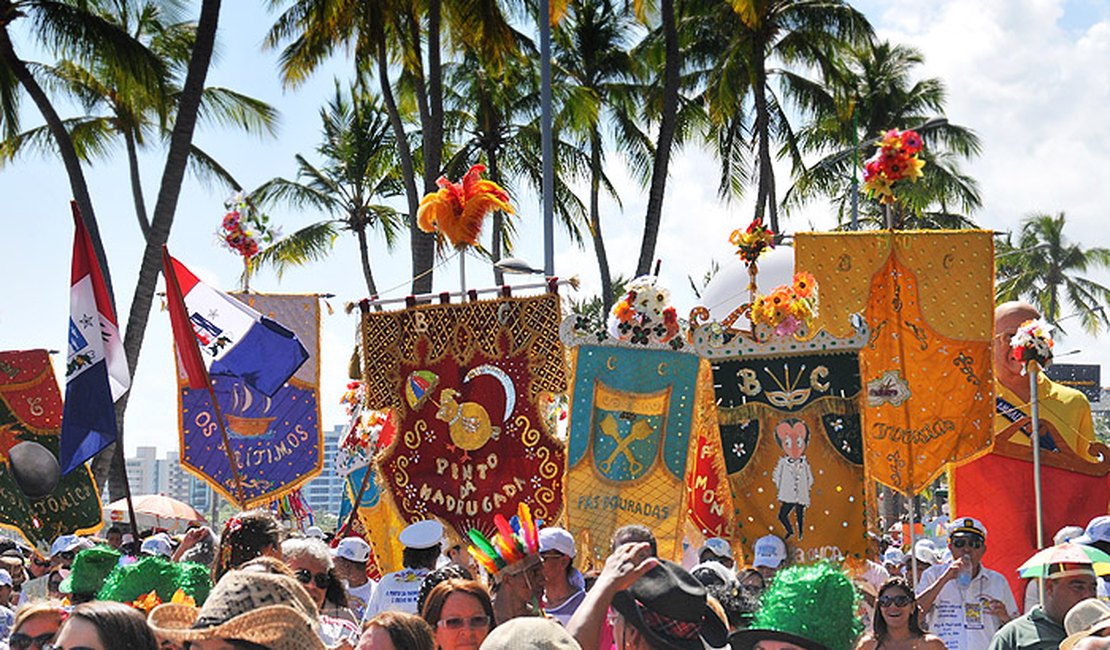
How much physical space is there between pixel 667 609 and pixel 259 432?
10.0m

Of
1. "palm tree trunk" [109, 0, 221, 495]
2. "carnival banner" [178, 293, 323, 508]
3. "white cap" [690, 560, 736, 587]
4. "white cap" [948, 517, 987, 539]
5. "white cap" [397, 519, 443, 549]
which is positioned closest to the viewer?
"white cap" [690, 560, 736, 587]

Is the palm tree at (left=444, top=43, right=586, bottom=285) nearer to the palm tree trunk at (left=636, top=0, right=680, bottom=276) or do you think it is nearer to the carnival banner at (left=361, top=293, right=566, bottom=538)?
the palm tree trunk at (left=636, top=0, right=680, bottom=276)

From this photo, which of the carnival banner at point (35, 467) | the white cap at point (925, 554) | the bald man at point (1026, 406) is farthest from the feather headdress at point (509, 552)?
the bald man at point (1026, 406)

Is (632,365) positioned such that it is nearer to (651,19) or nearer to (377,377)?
(377,377)

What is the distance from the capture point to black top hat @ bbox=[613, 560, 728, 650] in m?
3.88

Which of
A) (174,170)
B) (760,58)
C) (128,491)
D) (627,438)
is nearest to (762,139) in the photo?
(760,58)

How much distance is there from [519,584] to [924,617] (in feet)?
11.5

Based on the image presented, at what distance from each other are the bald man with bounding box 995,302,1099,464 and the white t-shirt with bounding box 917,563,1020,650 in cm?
436

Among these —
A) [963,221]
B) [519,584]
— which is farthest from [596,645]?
[963,221]

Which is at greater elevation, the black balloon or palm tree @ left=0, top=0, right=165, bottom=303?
palm tree @ left=0, top=0, right=165, bottom=303

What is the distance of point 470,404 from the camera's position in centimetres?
1093

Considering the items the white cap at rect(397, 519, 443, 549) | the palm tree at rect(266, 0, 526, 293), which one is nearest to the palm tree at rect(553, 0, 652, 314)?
the palm tree at rect(266, 0, 526, 293)

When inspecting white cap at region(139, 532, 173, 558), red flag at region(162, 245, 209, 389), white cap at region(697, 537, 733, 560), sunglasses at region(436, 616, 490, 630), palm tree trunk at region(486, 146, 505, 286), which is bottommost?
white cap at region(697, 537, 733, 560)

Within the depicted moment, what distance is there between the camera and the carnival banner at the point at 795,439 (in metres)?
9.76
